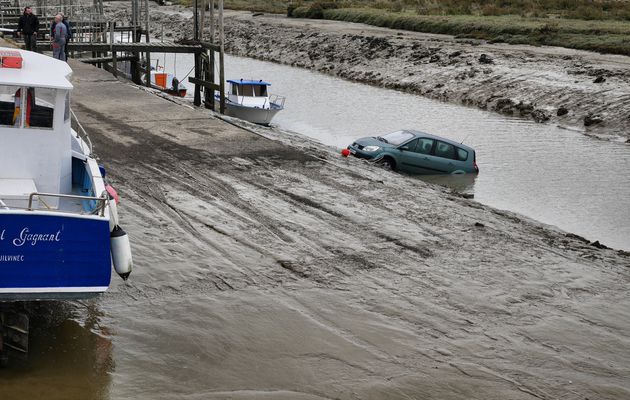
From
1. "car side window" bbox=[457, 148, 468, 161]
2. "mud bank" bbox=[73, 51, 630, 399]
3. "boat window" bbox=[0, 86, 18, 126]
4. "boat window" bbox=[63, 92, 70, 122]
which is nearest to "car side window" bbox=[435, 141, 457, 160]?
"car side window" bbox=[457, 148, 468, 161]

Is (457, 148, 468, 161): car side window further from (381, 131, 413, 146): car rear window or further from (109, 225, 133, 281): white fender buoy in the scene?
(109, 225, 133, 281): white fender buoy

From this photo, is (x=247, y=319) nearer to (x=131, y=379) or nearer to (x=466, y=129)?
(x=131, y=379)

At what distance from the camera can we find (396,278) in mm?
14117

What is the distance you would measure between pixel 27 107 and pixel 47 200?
4.18 ft

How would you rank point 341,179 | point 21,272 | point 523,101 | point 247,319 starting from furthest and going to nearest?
point 523,101
point 341,179
point 247,319
point 21,272

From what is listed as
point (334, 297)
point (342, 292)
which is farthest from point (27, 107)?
point (342, 292)

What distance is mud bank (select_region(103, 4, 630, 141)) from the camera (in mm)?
36500

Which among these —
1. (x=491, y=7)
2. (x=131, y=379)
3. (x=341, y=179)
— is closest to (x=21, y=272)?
(x=131, y=379)

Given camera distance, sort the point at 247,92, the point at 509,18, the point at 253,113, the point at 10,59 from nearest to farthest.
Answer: the point at 10,59 → the point at 253,113 → the point at 247,92 → the point at 509,18

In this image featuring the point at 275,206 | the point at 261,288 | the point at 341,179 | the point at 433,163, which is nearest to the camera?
the point at 261,288

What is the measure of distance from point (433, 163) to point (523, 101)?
15.0 m

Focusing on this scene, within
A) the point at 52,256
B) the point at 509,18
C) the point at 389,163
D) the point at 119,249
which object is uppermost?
the point at 509,18

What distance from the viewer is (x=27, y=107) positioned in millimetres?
11680

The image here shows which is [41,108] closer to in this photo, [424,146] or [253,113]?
[424,146]
